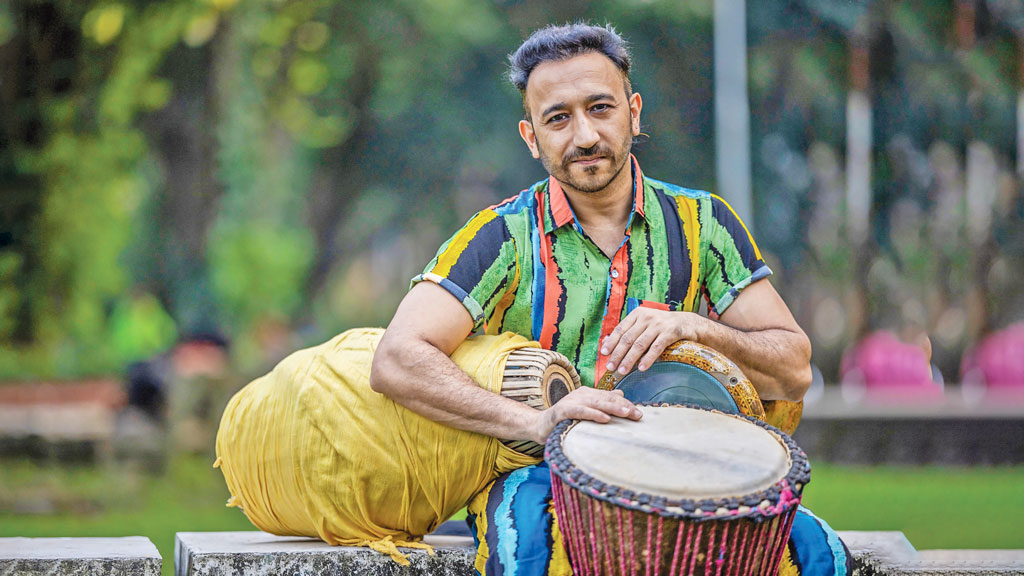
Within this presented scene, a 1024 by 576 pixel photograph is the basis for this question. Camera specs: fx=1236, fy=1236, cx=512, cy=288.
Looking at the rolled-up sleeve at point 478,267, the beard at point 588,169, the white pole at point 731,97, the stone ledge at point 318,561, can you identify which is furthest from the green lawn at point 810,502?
the white pole at point 731,97

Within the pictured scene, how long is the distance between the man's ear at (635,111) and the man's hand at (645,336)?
0.66 metres

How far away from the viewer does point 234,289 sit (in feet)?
56.1

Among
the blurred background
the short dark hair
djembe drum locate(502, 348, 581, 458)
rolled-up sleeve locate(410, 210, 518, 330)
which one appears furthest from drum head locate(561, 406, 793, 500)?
the blurred background

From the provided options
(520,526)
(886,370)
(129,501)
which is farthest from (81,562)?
(886,370)

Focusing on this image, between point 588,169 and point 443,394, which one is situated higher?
point 588,169

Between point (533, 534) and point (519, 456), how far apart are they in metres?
0.31

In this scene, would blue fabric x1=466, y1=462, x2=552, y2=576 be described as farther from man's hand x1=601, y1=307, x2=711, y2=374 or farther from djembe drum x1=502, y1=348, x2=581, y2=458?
man's hand x1=601, y1=307, x2=711, y2=374

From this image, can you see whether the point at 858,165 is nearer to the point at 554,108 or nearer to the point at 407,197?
the point at 407,197

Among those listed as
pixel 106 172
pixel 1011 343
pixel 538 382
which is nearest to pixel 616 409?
pixel 538 382

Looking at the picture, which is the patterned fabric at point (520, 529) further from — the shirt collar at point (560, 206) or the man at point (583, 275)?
the shirt collar at point (560, 206)

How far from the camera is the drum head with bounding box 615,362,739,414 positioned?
10.3 feet

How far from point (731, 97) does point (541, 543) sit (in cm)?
1511

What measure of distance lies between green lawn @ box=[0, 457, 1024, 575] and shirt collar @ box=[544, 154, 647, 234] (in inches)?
124

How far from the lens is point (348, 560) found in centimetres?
334
